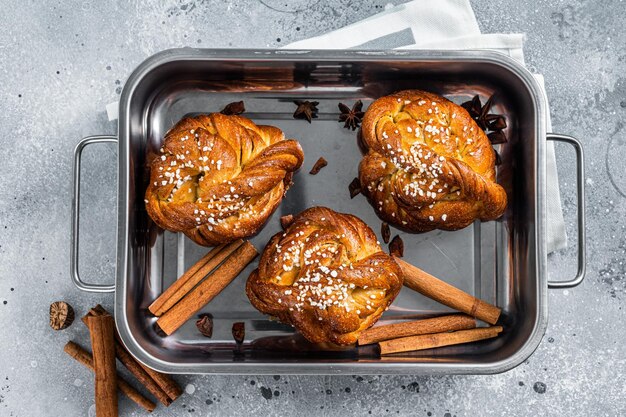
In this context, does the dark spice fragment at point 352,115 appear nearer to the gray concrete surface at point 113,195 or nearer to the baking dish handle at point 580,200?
the gray concrete surface at point 113,195

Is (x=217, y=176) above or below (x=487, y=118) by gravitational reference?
below

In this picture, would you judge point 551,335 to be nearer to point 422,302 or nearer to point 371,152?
point 422,302

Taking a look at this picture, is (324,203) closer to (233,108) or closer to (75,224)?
(233,108)

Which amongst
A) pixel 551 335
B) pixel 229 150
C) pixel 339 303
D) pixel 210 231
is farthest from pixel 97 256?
pixel 551 335

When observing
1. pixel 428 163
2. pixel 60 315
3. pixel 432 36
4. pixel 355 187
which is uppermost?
pixel 432 36

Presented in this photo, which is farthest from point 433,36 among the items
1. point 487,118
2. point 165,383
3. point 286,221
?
point 165,383

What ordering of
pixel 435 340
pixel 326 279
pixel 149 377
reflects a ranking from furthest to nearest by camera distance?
pixel 149 377, pixel 435 340, pixel 326 279

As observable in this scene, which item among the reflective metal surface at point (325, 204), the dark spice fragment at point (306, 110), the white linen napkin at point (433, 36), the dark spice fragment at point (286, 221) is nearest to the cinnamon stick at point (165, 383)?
the reflective metal surface at point (325, 204)
